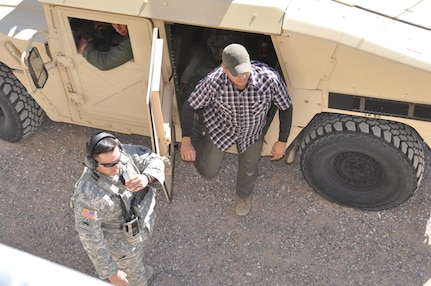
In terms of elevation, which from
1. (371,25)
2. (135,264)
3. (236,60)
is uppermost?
(371,25)

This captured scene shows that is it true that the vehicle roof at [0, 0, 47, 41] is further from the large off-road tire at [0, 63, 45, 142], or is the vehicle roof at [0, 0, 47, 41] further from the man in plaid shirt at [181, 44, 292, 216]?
the man in plaid shirt at [181, 44, 292, 216]

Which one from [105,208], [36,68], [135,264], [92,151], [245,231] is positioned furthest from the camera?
[245,231]

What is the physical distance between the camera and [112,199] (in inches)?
134

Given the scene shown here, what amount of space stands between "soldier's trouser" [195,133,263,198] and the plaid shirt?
28 centimetres

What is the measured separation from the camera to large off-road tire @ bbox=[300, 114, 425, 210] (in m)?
4.26

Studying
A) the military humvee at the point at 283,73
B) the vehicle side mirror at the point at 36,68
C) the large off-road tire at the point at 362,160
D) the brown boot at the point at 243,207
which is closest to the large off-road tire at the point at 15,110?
the military humvee at the point at 283,73

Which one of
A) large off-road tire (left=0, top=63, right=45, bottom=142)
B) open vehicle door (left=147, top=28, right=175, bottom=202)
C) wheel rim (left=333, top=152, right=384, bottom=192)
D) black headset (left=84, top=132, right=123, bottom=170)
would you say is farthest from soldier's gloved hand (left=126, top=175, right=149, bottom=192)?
large off-road tire (left=0, top=63, right=45, bottom=142)

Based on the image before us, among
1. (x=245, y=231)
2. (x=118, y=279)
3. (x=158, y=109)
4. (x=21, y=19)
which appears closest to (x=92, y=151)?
(x=158, y=109)

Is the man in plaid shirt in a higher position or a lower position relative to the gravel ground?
higher

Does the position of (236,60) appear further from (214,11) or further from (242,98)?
(214,11)

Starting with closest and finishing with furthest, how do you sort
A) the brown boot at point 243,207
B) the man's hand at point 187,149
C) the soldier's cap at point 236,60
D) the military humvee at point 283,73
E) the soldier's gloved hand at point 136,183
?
the soldier's gloved hand at point 136,183, the soldier's cap at point 236,60, the military humvee at point 283,73, the man's hand at point 187,149, the brown boot at point 243,207

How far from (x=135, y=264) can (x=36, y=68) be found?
1704 mm

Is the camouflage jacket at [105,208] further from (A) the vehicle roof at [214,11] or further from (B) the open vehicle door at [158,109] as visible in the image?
(A) the vehicle roof at [214,11]

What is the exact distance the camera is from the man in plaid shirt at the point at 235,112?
3825mm
